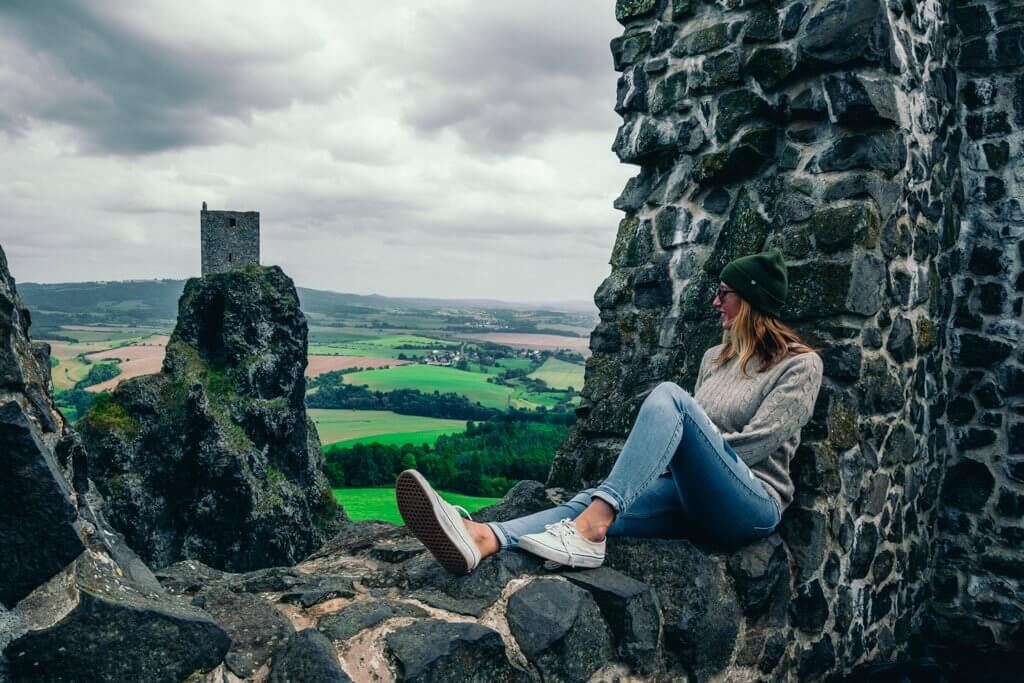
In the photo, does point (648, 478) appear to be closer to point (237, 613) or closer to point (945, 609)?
point (237, 613)

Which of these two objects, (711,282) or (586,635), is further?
(711,282)

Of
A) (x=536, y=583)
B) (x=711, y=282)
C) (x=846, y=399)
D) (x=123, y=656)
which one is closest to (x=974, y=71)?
(x=711, y=282)

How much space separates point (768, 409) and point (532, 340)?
50.6 metres

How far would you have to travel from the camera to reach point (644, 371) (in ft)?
14.4

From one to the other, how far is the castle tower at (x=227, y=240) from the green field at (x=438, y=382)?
9540 mm

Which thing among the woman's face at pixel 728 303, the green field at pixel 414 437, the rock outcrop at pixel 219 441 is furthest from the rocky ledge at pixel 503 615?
the green field at pixel 414 437

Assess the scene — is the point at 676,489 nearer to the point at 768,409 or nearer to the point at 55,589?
the point at 768,409

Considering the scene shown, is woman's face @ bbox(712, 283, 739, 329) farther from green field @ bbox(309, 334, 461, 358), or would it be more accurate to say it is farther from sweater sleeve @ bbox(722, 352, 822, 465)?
green field @ bbox(309, 334, 461, 358)

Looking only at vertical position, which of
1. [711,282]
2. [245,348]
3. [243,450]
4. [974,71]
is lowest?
[243,450]

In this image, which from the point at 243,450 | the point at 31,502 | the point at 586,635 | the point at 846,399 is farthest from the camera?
the point at 243,450

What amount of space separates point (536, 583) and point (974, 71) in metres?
3.58

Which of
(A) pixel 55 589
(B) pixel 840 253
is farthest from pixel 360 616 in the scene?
(B) pixel 840 253

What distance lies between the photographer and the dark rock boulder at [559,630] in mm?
2676

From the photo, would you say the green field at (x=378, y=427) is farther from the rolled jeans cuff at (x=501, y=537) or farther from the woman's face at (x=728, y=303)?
the rolled jeans cuff at (x=501, y=537)
